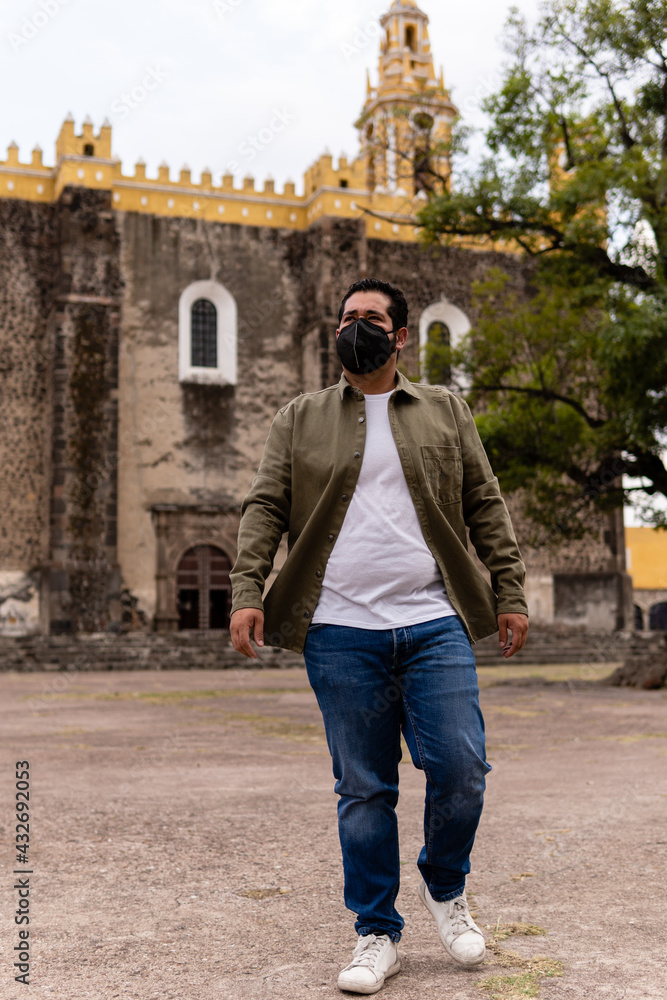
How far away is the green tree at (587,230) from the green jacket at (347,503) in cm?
854

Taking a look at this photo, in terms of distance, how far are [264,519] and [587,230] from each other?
33.7 feet

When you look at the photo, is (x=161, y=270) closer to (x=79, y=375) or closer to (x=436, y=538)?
(x=79, y=375)

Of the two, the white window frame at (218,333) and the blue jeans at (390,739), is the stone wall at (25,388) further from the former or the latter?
the blue jeans at (390,739)

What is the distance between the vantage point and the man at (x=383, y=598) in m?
2.80

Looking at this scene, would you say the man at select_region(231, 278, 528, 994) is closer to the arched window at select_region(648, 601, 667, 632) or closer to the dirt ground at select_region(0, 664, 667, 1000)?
the dirt ground at select_region(0, 664, 667, 1000)

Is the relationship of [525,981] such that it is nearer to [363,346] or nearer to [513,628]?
[513,628]

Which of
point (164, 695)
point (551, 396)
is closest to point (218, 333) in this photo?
point (551, 396)

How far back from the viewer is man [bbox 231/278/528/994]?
280 cm

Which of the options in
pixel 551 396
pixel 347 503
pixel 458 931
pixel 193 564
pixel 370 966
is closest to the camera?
pixel 370 966

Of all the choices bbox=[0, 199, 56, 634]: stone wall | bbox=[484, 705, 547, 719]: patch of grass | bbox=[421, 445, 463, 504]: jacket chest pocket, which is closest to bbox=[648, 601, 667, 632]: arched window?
bbox=[0, 199, 56, 634]: stone wall

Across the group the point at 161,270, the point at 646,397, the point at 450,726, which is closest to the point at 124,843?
the point at 450,726

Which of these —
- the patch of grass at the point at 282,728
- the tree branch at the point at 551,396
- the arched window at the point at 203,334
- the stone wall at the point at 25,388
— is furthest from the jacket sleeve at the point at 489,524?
the arched window at the point at 203,334

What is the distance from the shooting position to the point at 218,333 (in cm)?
2553

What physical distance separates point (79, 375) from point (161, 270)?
11.7 feet
